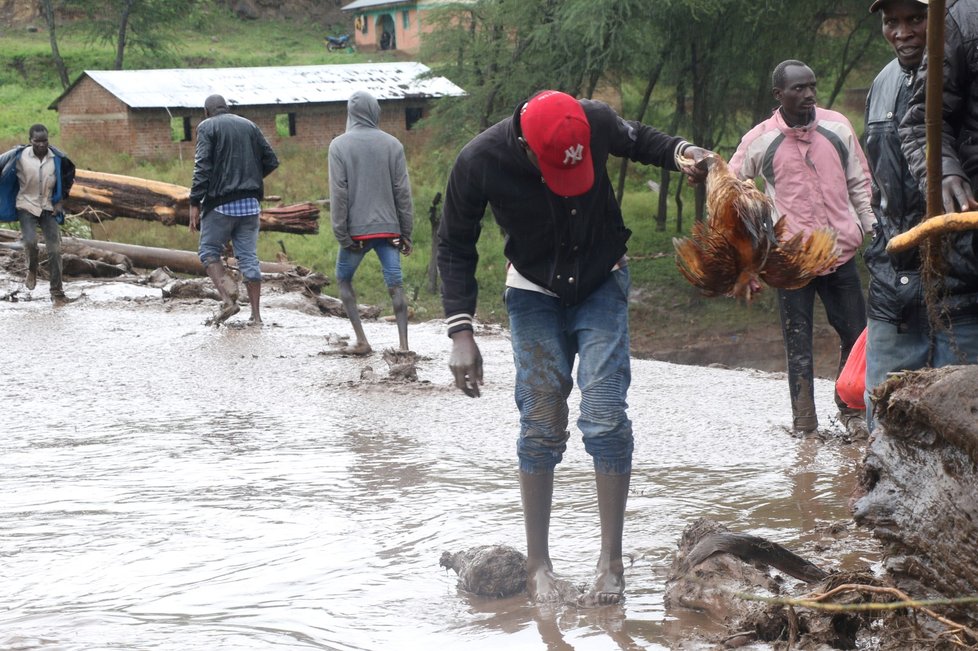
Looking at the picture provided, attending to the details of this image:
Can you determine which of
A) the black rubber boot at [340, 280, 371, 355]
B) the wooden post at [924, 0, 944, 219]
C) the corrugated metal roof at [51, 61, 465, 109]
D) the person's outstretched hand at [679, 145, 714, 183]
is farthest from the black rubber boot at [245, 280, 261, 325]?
the corrugated metal roof at [51, 61, 465, 109]

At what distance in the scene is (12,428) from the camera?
752 cm

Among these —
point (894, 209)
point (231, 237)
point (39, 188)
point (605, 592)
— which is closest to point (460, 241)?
point (605, 592)

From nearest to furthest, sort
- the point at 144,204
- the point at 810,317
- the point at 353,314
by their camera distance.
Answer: the point at 810,317, the point at 353,314, the point at 144,204

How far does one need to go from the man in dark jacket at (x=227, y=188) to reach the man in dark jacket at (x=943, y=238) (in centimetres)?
766

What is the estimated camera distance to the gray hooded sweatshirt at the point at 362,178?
941cm

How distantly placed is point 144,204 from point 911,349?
15.9m

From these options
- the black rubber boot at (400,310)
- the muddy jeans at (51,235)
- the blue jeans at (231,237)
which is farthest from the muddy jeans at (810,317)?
the muddy jeans at (51,235)

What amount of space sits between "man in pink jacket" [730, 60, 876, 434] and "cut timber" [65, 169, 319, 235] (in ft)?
41.3

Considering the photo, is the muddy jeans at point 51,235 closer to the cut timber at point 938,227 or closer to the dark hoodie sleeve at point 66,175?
the dark hoodie sleeve at point 66,175

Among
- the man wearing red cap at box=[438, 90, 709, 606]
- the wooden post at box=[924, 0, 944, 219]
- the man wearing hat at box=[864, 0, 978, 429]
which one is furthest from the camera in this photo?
the man wearing red cap at box=[438, 90, 709, 606]

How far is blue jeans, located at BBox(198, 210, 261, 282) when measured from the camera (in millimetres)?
10906

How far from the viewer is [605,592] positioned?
4113mm

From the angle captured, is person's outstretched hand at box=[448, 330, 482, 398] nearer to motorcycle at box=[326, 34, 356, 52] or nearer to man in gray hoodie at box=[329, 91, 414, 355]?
man in gray hoodie at box=[329, 91, 414, 355]

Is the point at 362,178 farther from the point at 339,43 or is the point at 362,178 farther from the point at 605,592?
the point at 339,43
